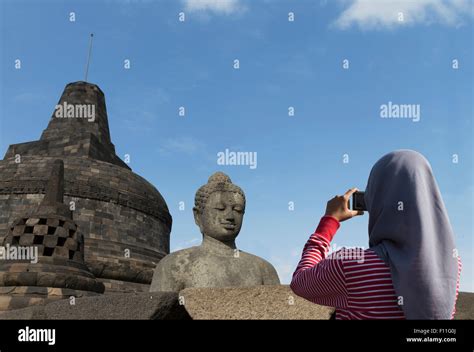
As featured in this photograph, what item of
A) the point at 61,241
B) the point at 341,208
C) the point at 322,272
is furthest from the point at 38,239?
the point at 322,272

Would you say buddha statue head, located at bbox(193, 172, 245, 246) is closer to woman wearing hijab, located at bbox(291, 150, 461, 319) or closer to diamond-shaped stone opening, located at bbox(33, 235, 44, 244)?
woman wearing hijab, located at bbox(291, 150, 461, 319)

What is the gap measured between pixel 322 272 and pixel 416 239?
0.30 metres

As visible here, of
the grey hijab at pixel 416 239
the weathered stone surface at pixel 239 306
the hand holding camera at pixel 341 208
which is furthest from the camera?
the weathered stone surface at pixel 239 306

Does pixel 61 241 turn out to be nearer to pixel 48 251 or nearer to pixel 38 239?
pixel 48 251

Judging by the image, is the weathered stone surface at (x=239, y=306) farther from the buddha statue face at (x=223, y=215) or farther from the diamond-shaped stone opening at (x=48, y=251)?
the diamond-shaped stone opening at (x=48, y=251)

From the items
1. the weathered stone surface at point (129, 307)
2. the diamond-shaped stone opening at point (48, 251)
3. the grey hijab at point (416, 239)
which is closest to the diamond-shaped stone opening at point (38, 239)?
the diamond-shaped stone opening at point (48, 251)

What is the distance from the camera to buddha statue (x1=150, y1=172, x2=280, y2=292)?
4137mm

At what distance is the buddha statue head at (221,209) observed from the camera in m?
4.48

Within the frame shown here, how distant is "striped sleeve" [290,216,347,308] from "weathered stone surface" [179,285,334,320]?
114 centimetres

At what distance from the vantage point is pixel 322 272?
164 centimetres
